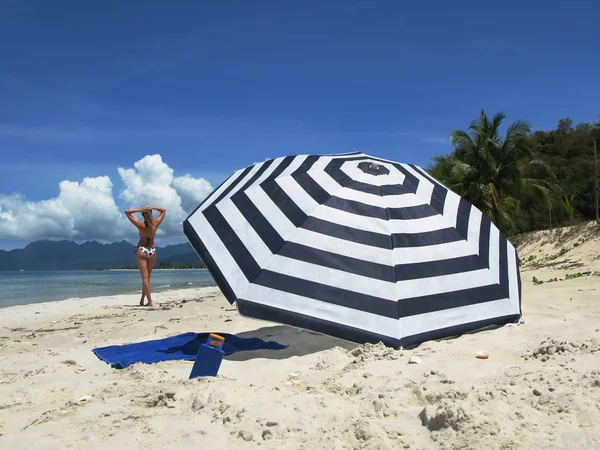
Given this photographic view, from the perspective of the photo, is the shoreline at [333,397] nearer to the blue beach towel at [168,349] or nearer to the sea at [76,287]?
the blue beach towel at [168,349]

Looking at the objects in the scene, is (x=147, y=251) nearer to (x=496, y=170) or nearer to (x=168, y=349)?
(x=168, y=349)

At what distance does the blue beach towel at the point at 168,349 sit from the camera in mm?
4234

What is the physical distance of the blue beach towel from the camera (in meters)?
4.23

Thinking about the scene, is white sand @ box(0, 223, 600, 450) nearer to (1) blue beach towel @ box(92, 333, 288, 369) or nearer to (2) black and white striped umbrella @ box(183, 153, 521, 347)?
(1) blue beach towel @ box(92, 333, 288, 369)

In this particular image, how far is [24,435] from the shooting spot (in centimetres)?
253

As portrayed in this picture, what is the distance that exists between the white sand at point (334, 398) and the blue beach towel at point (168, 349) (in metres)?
0.13

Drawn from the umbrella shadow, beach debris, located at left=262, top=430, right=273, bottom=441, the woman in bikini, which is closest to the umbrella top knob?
the umbrella shadow

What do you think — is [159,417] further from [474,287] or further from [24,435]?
[474,287]

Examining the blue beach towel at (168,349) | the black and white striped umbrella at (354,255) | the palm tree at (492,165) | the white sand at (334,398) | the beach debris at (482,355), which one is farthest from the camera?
the palm tree at (492,165)

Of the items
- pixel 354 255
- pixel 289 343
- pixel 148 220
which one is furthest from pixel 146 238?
pixel 354 255

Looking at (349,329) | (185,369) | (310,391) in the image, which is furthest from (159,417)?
(349,329)

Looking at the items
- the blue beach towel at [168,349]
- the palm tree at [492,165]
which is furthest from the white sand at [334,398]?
the palm tree at [492,165]

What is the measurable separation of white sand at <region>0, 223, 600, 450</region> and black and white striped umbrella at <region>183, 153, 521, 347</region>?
27 centimetres

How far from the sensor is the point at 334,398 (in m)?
2.76
